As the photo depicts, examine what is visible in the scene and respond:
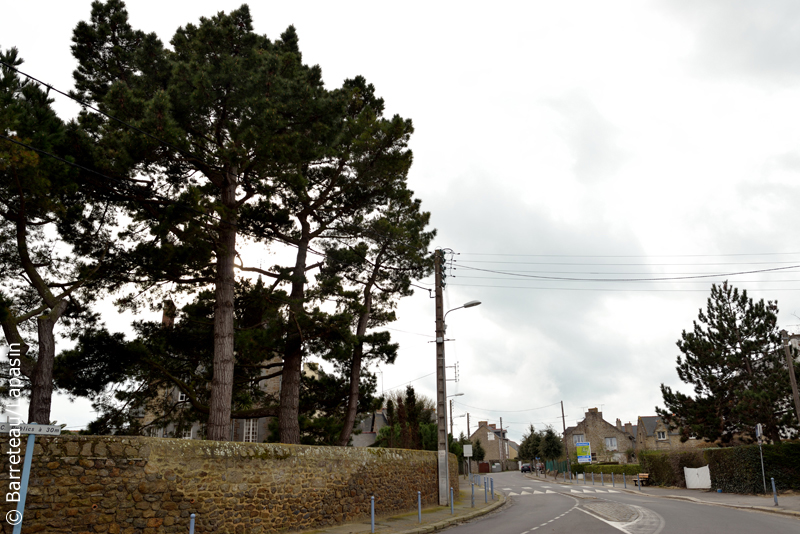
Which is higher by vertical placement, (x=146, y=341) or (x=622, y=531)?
(x=146, y=341)

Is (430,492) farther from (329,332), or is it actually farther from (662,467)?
(662,467)

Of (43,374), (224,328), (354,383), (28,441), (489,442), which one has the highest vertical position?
(224,328)

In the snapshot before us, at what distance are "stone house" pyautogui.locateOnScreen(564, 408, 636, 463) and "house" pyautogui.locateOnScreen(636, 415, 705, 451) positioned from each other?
222 centimetres

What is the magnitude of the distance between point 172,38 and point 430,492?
1862 centimetres

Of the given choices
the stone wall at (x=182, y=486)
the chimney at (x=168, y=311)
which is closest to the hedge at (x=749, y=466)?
the stone wall at (x=182, y=486)

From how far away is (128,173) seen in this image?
→ 14.0m

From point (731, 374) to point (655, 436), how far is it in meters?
45.2

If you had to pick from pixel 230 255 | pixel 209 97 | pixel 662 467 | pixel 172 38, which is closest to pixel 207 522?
pixel 230 255

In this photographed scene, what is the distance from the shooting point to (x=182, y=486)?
10.4 m

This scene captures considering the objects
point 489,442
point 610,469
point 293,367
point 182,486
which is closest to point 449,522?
point 293,367

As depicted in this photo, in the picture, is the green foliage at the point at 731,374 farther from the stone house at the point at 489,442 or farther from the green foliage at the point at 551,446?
the stone house at the point at 489,442

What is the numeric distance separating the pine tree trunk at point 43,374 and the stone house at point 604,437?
2972 inches

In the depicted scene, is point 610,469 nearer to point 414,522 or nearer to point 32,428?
point 414,522

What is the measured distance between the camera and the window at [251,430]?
115ft
